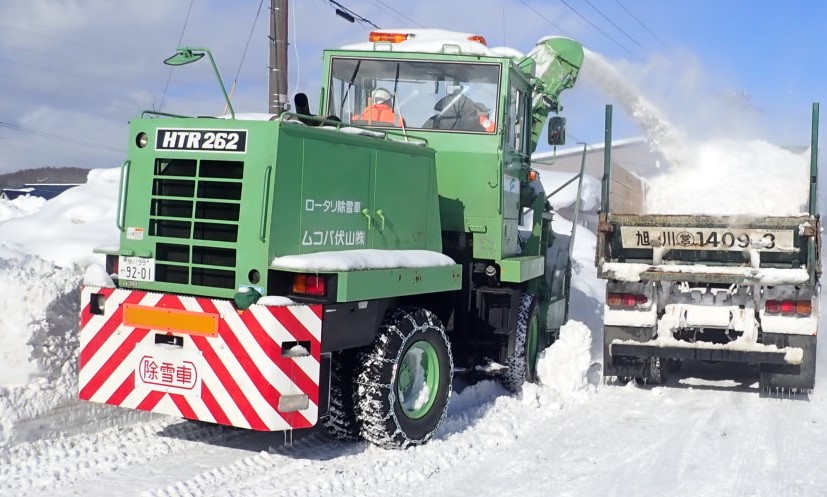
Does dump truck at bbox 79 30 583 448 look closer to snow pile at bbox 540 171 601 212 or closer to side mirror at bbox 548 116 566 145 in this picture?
side mirror at bbox 548 116 566 145

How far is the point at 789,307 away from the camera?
7.79 meters

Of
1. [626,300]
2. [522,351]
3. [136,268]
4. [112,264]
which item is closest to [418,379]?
[522,351]

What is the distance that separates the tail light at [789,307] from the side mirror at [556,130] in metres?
2.47

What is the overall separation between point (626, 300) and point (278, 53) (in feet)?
19.7

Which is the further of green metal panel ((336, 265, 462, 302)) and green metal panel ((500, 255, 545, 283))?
green metal panel ((500, 255, 545, 283))

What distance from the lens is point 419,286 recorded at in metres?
5.90

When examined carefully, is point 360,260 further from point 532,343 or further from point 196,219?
point 532,343

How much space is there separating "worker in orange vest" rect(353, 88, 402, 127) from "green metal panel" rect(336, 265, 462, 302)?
1.60 m

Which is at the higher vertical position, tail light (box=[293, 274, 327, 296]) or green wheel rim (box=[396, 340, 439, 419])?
tail light (box=[293, 274, 327, 296])

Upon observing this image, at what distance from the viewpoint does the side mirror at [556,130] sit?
8297mm

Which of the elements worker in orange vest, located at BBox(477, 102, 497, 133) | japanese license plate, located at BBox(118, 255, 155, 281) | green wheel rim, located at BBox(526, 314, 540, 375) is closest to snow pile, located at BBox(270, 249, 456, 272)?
japanese license plate, located at BBox(118, 255, 155, 281)

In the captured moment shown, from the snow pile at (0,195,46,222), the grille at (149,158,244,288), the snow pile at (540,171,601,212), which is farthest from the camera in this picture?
the snow pile at (540,171,601,212)

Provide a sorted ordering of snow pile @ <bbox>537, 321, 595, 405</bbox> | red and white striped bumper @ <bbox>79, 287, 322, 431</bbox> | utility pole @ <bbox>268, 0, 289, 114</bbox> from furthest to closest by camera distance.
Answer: utility pole @ <bbox>268, 0, 289, 114</bbox>, snow pile @ <bbox>537, 321, 595, 405</bbox>, red and white striped bumper @ <bbox>79, 287, 322, 431</bbox>

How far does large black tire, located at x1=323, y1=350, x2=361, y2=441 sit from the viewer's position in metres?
5.63
